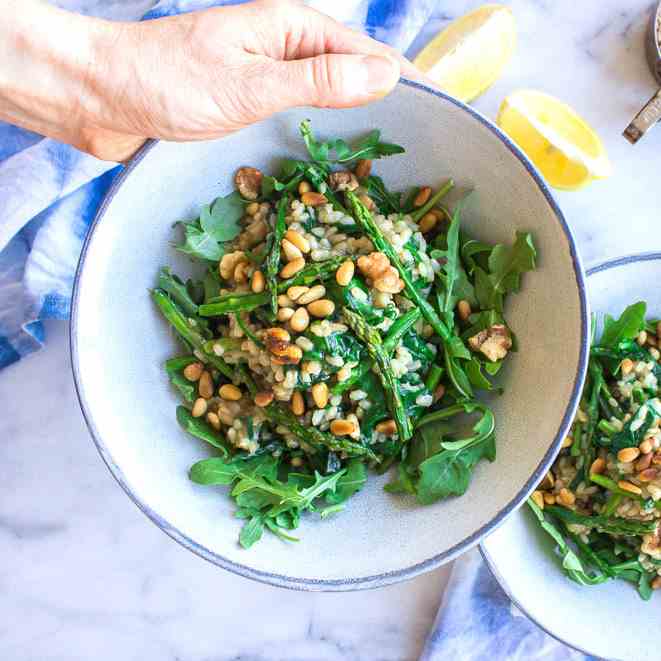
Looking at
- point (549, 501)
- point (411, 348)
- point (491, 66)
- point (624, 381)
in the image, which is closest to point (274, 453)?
point (411, 348)

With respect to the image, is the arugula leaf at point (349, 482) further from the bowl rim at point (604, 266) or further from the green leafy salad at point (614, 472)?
the green leafy salad at point (614, 472)

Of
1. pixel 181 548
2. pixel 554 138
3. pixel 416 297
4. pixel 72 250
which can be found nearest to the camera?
pixel 416 297

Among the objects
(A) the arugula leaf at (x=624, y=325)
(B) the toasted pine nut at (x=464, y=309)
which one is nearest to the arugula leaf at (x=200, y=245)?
(B) the toasted pine nut at (x=464, y=309)

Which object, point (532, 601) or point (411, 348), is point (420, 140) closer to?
point (411, 348)

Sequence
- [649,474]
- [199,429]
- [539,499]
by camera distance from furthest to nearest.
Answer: [539,499] → [649,474] → [199,429]

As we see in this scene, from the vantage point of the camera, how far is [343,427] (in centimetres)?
215

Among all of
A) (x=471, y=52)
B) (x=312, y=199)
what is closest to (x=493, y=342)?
(x=312, y=199)

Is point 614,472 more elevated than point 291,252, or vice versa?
point 291,252

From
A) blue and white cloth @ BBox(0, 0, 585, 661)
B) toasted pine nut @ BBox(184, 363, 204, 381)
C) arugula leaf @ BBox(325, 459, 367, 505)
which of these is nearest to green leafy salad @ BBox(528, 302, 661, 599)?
blue and white cloth @ BBox(0, 0, 585, 661)

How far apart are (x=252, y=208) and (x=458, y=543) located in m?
1.09

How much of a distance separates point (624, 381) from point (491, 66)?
1.16 metres

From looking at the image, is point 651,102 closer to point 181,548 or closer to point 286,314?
point 286,314

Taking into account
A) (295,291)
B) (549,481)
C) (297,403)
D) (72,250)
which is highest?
(295,291)

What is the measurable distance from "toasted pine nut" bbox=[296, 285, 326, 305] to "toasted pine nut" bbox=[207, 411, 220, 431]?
439mm
